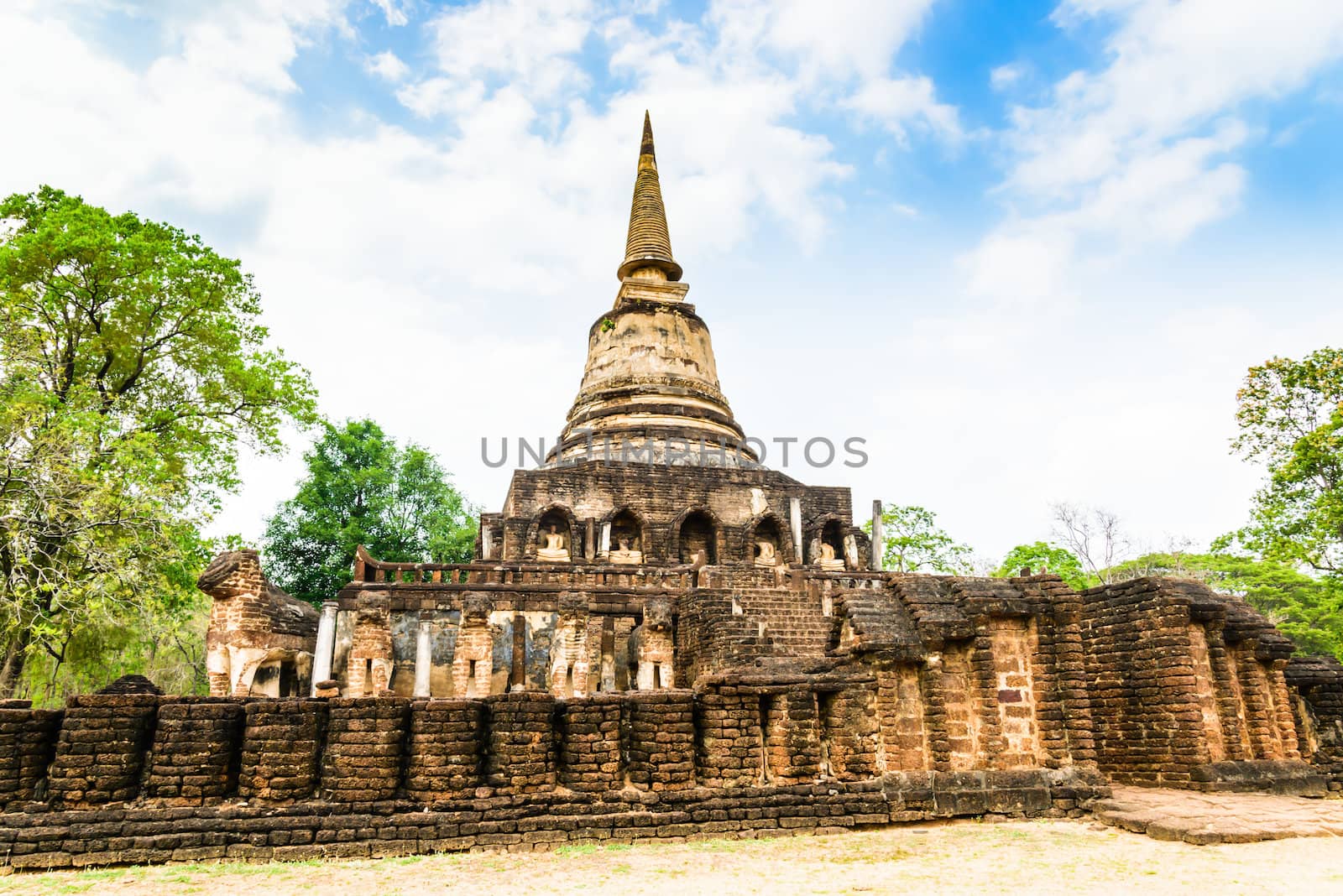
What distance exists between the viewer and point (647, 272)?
30750 millimetres

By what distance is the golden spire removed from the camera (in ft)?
101

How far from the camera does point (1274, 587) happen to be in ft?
113

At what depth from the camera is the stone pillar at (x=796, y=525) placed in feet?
73.6

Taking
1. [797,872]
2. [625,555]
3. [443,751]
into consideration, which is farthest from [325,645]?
[797,872]

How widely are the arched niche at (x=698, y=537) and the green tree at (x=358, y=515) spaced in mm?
12245

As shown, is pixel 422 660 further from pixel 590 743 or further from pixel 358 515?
pixel 358 515

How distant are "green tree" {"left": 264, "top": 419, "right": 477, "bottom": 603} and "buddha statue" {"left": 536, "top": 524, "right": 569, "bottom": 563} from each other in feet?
34.3

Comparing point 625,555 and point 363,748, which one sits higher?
point 625,555

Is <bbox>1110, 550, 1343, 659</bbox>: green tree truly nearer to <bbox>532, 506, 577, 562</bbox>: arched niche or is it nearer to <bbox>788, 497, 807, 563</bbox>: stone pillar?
<bbox>788, 497, 807, 563</bbox>: stone pillar

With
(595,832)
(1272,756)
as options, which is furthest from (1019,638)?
(595,832)

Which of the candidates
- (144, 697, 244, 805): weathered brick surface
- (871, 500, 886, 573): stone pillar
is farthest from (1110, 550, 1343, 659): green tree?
(144, 697, 244, 805): weathered brick surface

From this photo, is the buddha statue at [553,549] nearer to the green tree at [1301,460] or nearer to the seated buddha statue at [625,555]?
the seated buddha statue at [625,555]

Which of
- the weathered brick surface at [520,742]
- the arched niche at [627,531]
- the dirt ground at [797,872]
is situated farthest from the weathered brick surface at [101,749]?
the arched niche at [627,531]

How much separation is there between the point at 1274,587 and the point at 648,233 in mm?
28589
